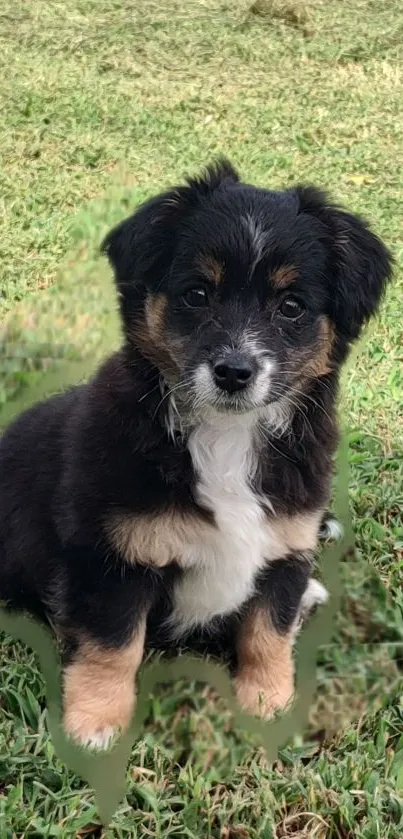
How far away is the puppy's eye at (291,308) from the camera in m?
2.42

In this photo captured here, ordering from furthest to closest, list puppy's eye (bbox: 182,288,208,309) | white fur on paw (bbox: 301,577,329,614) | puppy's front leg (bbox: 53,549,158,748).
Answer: white fur on paw (bbox: 301,577,329,614) < puppy's front leg (bbox: 53,549,158,748) < puppy's eye (bbox: 182,288,208,309)

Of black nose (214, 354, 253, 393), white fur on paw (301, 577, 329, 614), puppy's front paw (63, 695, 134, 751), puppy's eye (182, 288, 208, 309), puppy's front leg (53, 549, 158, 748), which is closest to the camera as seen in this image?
black nose (214, 354, 253, 393)

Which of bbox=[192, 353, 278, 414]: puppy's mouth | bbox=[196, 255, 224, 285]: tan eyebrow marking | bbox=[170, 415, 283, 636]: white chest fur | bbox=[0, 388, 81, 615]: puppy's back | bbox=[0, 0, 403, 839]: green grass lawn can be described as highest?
bbox=[196, 255, 224, 285]: tan eyebrow marking

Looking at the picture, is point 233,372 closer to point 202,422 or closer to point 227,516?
point 202,422

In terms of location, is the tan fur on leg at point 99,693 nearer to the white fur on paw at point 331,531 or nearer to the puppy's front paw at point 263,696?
the puppy's front paw at point 263,696

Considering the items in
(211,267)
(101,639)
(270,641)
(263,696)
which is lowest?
(263,696)

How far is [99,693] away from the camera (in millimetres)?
2643

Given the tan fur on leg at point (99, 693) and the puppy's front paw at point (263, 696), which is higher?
the tan fur on leg at point (99, 693)

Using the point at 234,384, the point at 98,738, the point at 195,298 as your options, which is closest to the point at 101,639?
the point at 98,738

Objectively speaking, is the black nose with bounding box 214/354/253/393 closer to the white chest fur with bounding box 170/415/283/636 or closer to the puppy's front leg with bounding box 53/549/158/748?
the white chest fur with bounding box 170/415/283/636

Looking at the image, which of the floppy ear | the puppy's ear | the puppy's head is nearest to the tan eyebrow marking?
the puppy's head

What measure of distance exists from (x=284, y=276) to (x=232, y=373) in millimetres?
315

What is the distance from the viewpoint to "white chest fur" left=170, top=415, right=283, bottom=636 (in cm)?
252

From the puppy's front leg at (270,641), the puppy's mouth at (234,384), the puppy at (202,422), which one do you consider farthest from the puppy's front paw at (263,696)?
the puppy's mouth at (234,384)
